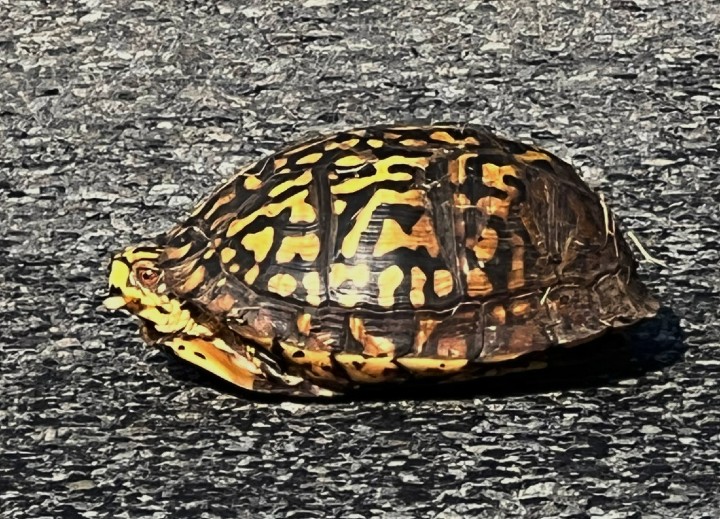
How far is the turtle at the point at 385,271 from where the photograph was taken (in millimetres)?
3184

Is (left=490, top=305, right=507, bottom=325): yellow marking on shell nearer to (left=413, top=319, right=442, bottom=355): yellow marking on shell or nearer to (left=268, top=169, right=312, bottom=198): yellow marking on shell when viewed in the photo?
(left=413, top=319, right=442, bottom=355): yellow marking on shell

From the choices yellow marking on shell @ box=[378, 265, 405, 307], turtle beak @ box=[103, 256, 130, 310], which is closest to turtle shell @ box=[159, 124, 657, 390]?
yellow marking on shell @ box=[378, 265, 405, 307]

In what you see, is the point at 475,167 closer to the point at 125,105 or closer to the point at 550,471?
the point at 550,471

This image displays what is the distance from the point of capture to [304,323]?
3184 mm

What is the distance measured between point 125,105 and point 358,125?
81 cm

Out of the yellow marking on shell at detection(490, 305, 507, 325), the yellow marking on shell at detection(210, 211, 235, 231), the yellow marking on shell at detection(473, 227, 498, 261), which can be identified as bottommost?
the yellow marking on shell at detection(490, 305, 507, 325)

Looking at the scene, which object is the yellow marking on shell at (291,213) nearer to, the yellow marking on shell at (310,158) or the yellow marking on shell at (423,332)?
the yellow marking on shell at (310,158)

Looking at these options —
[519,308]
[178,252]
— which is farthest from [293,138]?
[519,308]

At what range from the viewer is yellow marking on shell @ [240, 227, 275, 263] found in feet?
10.6

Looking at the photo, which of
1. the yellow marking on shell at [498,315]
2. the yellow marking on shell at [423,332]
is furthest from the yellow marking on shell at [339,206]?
the yellow marking on shell at [498,315]

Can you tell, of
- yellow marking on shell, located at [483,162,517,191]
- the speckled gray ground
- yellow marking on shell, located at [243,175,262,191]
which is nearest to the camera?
the speckled gray ground

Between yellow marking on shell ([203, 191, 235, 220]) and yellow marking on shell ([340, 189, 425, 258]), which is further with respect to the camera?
yellow marking on shell ([203, 191, 235, 220])

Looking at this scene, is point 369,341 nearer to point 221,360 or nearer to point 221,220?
point 221,360

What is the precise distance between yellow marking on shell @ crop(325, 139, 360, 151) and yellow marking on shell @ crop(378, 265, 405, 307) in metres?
0.35
